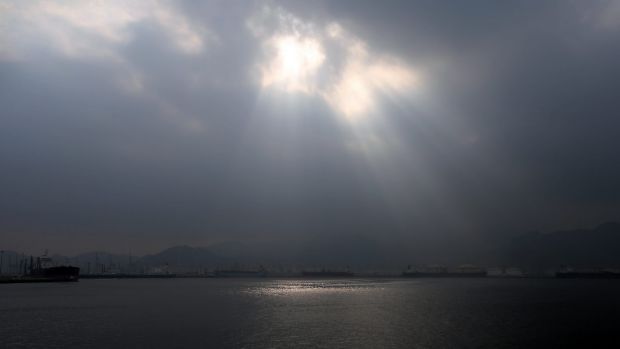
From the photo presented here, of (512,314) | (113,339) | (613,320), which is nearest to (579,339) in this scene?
(613,320)

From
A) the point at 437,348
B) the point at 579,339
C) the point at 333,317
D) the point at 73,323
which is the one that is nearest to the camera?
the point at 437,348

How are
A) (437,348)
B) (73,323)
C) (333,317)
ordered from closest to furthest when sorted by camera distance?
(437,348)
(73,323)
(333,317)

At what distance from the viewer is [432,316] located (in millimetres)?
67375

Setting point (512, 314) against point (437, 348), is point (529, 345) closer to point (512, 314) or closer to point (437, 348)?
point (437, 348)

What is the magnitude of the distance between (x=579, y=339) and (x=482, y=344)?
34.8ft

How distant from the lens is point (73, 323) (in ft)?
198

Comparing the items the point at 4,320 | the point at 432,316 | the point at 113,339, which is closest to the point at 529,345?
the point at 432,316

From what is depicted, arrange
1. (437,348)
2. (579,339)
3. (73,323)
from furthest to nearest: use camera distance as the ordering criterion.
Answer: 1. (73,323)
2. (579,339)
3. (437,348)

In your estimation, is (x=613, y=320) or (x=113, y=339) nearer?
(x=113, y=339)

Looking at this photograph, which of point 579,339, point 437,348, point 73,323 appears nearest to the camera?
point 437,348

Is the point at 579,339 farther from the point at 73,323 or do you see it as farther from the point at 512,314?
the point at 73,323

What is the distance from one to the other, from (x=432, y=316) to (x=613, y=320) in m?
22.5

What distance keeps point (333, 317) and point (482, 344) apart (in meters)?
26.3

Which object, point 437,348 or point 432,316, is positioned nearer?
point 437,348
